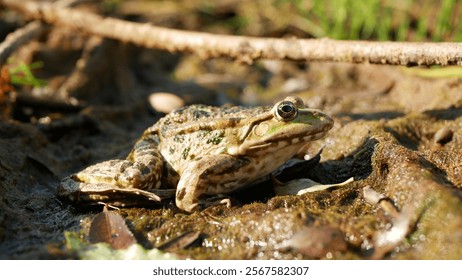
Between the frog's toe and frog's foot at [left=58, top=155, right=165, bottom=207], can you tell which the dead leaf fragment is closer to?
frog's foot at [left=58, top=155, right=165, bottom=207]

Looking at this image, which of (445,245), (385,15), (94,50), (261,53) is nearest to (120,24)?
(94,50)

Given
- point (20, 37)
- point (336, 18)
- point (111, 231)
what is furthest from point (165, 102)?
point (111, 231)

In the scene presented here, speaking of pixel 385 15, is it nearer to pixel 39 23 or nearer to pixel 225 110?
pixel 225 110

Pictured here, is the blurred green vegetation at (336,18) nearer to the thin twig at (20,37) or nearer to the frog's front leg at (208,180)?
the thin twig at (20,37)

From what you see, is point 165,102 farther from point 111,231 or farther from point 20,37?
point 111,231

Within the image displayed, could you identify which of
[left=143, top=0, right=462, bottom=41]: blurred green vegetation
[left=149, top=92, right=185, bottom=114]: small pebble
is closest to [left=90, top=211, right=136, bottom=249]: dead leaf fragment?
[left=149, top=92, right=185, bottom=114]: small pebble

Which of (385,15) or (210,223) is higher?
(385,15)
